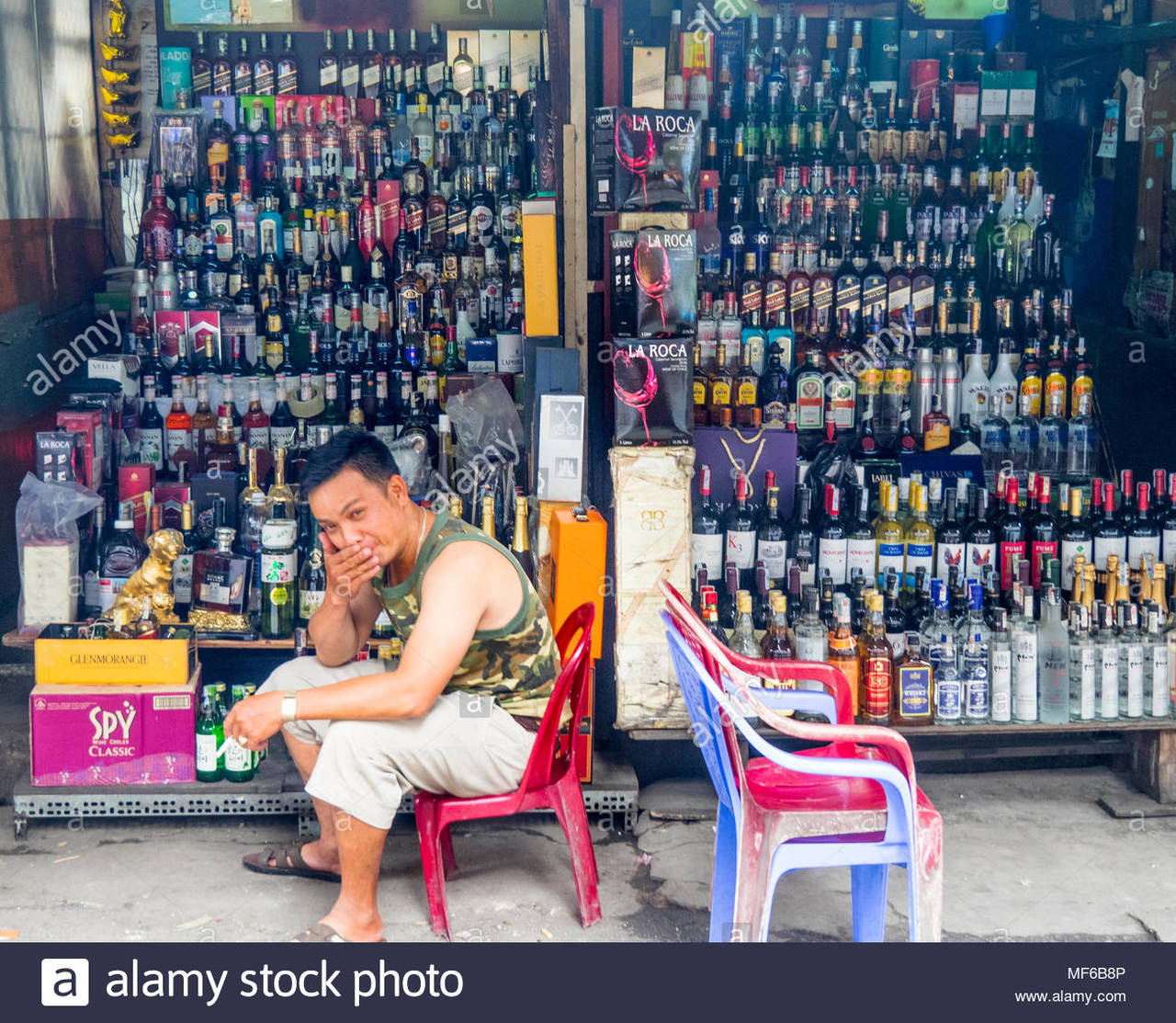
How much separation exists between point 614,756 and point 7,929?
1576 millimetres

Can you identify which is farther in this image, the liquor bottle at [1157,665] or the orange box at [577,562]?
the liquor bottle at [1157,665]

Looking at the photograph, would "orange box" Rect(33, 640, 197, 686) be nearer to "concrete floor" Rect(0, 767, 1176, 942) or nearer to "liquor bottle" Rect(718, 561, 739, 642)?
"concrete floor" Rect(0, 767, 1176, 942)

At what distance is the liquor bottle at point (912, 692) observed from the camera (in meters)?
3.82

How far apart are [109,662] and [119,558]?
1.58 ft

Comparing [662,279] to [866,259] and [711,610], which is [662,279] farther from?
[866,259]

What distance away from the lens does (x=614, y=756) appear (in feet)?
13.1

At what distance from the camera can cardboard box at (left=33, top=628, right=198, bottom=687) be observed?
3.77 metres

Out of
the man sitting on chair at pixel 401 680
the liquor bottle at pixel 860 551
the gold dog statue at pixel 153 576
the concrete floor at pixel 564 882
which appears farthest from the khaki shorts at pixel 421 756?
the liquor bottle at pixel 860 551

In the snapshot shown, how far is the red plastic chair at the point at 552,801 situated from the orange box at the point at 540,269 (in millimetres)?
1134

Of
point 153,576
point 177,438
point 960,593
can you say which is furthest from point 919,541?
point 177,438

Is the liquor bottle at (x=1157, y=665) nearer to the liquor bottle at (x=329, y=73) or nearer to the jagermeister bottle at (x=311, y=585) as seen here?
the jagermeister bottle at (x=311, y=585)

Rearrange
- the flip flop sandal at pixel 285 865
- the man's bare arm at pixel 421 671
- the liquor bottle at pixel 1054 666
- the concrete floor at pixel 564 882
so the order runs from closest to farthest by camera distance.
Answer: the man's bare arm at pixel 421 671
the concrete floor at pixel 564 882
the flip flop sandal at pixel 285 865
the liquor bottle at pixel 1054 666

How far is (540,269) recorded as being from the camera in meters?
4.07

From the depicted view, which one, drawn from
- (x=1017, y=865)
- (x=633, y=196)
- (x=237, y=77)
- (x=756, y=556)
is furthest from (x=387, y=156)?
(x=1017, y=865)
